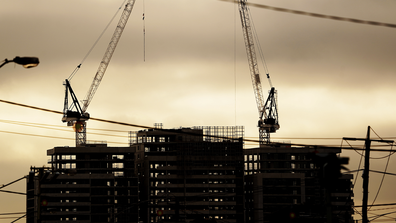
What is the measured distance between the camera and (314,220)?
93.6 m

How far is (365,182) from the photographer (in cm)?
5225

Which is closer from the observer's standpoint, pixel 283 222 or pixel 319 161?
pixel 319 161

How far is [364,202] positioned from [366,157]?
379 centimetres

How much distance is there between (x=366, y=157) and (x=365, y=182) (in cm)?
255

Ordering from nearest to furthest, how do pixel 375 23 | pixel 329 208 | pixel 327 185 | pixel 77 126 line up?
1. pixel 327 185
2. pixel 329 208
3. pixel 375 23
4. pixel 77 126

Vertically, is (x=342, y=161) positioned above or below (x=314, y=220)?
above

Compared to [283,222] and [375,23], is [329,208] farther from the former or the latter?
[283,222]

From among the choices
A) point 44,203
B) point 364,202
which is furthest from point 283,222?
point 44,203

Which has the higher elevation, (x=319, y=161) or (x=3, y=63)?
(x=3, y=63)

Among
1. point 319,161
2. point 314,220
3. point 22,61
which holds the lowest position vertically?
point 314,220

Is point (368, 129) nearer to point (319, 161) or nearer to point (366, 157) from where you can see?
point (366, 157)

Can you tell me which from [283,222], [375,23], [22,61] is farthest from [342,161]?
[283,222]

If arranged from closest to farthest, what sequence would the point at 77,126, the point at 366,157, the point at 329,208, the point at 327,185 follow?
the point at 327,185
the point at 329,208
the point at 77,126
the point at 366,157

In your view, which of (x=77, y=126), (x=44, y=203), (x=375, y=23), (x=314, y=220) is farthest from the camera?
(x=314, y=220)
